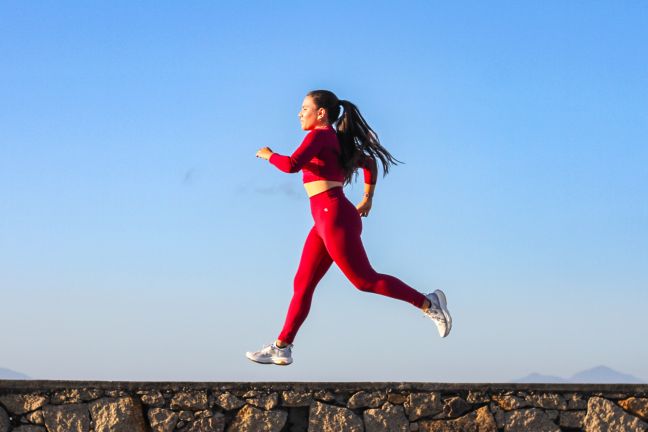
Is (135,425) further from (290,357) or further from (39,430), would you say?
(290,357)

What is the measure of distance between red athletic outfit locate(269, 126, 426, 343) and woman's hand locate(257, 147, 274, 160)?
5 cm

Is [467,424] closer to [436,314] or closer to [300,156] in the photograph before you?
[436,314]

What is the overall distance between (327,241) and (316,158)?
62 cm

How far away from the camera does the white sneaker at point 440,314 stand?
318 inches

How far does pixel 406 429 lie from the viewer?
7.64 meters

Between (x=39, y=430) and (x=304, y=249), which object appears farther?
(x=304, y=249)

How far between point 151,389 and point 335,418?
132 cm

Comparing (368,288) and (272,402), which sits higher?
(368,288)

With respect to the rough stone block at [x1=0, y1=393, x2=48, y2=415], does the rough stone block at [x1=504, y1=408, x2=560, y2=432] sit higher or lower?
lower

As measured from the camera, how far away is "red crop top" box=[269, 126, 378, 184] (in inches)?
302

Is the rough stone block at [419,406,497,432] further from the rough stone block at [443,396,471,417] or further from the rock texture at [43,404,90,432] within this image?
the rock texture at [43,404,90,432]

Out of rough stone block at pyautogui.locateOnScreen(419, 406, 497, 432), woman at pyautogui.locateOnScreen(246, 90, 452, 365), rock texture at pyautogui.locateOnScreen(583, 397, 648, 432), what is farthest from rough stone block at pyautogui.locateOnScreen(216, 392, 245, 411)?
rock texture at pyautogui.locateOnScreen(583, 397, 648, 432)

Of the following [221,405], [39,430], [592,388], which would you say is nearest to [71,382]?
[39,430]

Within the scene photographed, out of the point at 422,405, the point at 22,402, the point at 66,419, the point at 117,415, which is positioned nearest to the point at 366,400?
the point at 422,405
